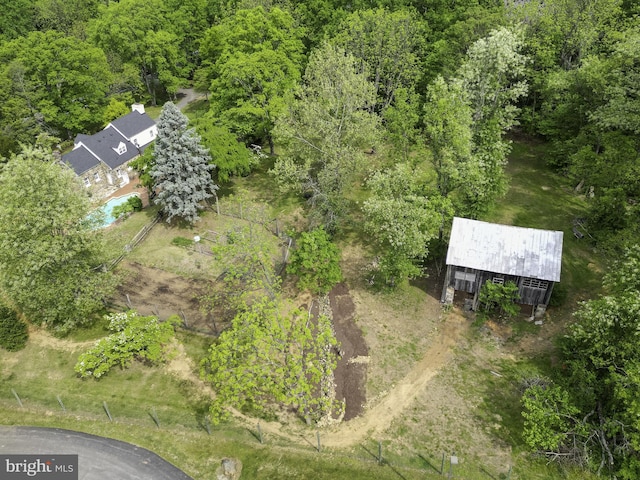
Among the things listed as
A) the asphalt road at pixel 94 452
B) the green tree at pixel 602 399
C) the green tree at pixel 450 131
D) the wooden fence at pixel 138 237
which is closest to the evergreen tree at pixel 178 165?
the wooden fence at pixel 138 237

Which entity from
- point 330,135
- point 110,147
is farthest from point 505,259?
point 110,147

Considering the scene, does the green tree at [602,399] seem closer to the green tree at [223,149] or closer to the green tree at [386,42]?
the green tree at [223,149]

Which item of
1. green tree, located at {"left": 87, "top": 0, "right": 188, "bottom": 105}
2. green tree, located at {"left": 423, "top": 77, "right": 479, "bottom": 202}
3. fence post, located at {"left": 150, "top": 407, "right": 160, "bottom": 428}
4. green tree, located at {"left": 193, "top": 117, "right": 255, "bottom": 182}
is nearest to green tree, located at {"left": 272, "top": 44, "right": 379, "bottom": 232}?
green tree, located at {"left": 193, "top": 117, "right": 255, "bottom": 182}

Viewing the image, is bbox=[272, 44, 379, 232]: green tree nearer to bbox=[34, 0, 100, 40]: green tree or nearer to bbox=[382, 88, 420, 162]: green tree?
bbox=[382, 88, 420, 162]: green tree

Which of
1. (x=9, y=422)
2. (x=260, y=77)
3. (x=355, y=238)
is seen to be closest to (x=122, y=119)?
(x=260, y=77)

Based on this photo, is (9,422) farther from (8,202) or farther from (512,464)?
(512,464)

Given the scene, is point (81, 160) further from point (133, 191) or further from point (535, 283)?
point (535, 283)
